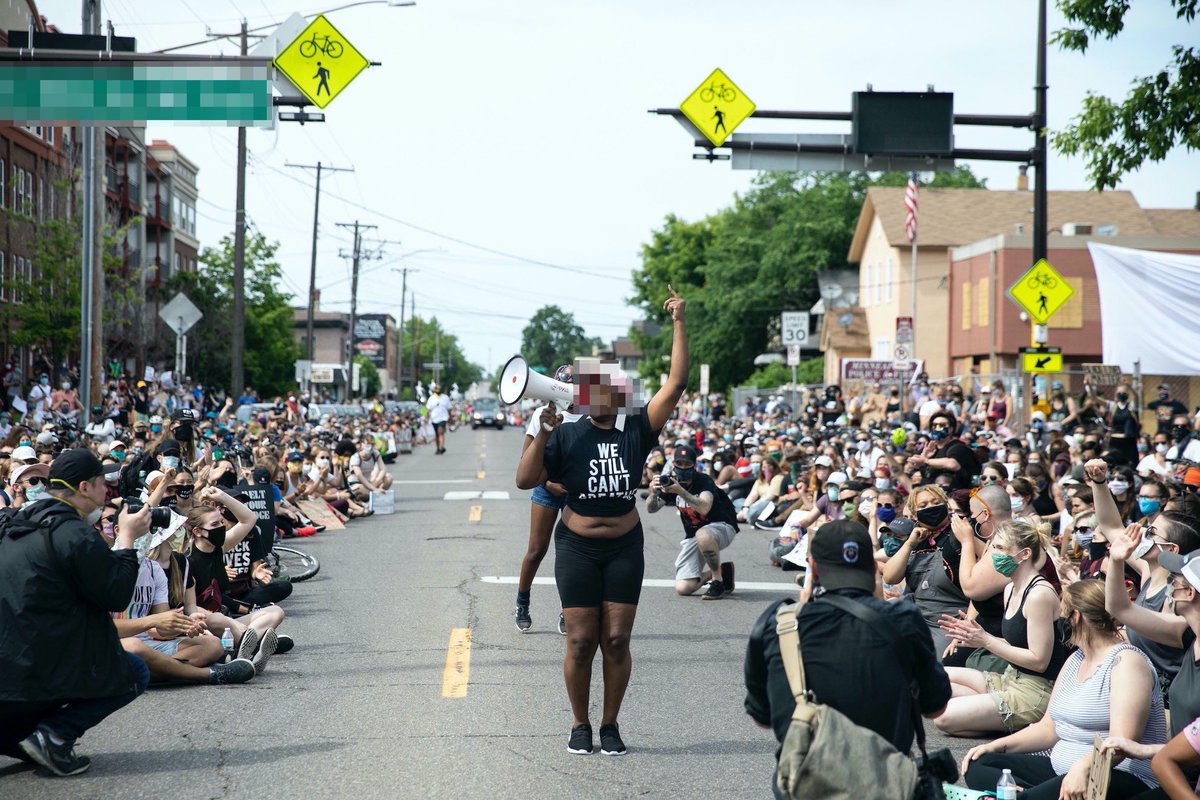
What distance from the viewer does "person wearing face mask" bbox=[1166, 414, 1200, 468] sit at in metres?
16.6

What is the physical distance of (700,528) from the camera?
44.5 feet

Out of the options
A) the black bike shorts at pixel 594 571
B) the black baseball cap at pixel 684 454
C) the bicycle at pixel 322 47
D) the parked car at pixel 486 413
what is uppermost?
the bicycle at pixel 322 47

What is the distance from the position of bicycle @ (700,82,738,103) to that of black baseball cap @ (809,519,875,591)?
1345 centimetres

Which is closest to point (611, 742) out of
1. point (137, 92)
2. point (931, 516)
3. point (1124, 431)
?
point (931, 516)

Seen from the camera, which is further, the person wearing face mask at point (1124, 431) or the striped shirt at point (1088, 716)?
the person wearing face mask at point (1124, 431)

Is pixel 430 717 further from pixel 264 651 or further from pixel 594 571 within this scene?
pixel 264 651

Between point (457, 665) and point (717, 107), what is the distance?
32.2 ft

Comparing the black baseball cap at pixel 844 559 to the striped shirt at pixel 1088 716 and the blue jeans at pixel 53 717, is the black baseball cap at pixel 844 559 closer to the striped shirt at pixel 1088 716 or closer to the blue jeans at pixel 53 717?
the striped shirt at pixel 1088 716

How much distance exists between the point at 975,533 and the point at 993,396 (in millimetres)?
17921

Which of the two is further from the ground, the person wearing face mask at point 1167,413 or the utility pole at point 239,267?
the utility pole at point 239,267

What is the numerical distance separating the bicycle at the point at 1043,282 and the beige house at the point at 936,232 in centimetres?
3406

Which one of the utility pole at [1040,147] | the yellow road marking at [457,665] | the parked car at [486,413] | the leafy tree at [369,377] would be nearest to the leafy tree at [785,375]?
the parked car at [486,413]

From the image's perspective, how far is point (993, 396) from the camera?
26.0 meters

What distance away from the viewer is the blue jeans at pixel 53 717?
6.80 m
